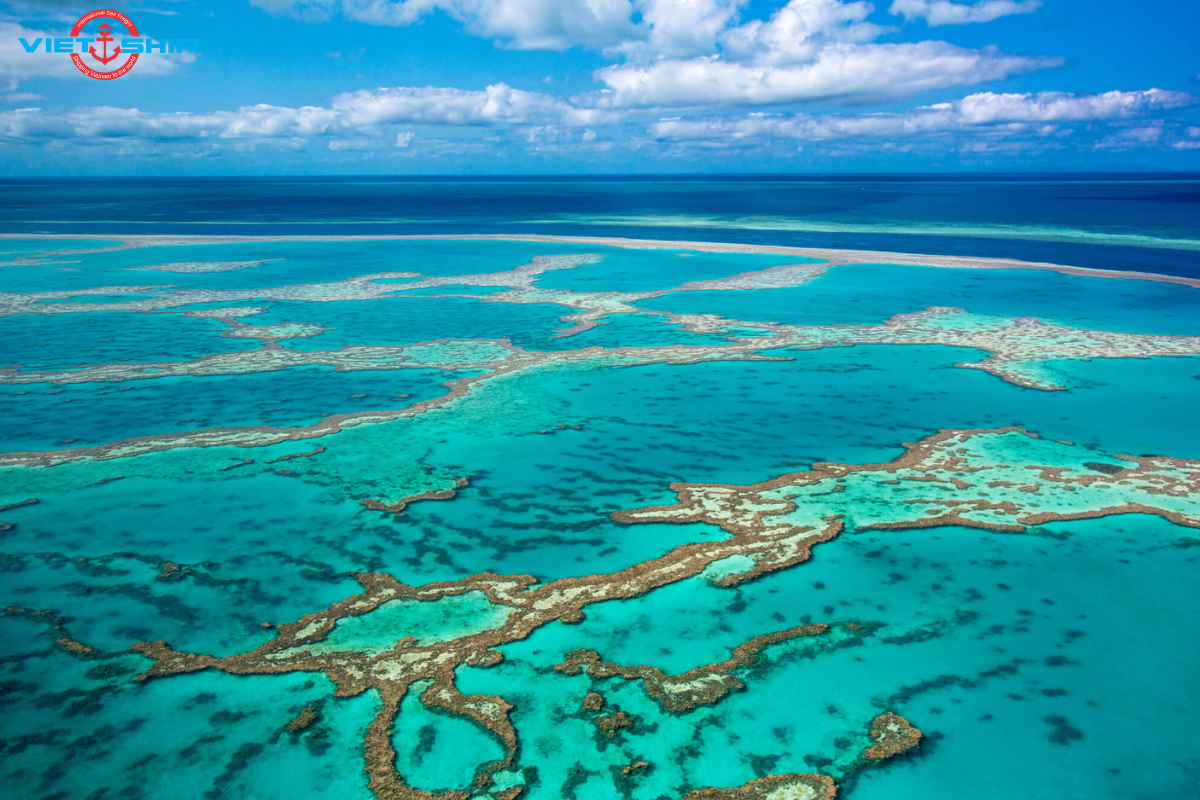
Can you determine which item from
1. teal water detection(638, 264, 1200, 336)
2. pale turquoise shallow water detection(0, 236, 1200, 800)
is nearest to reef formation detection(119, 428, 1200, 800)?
pale turquoise shallow water detection(0, 236, 1200, 800)

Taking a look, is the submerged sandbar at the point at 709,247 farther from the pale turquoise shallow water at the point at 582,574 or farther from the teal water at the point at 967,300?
the pale turquoise shallow water at the point at 582,574

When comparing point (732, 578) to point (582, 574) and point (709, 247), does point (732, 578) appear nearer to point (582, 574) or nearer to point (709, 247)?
point (582, 574)

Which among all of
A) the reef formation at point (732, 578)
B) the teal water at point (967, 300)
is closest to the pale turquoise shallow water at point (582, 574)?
the reef formation at point (732, 578)

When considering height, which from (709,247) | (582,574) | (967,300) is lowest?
(582,574)

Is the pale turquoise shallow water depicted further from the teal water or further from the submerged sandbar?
the submerged sandbar

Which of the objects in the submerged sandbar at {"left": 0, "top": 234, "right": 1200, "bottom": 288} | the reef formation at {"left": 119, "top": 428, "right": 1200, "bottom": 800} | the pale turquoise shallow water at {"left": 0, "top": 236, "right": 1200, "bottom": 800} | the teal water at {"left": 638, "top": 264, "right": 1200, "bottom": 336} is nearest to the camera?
the pale turquoise shallow water at {"left": 0, "top": 236, "right": 1200, "bottom": 800}

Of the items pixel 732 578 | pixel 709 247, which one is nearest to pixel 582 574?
pixel 732 578

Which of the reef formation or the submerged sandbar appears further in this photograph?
the submerged sandbar

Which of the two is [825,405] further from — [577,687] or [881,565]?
[577,687]

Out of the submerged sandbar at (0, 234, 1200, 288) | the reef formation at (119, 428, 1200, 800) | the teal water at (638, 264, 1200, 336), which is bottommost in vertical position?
the reef formation at (119, 428, 1200, 800)
